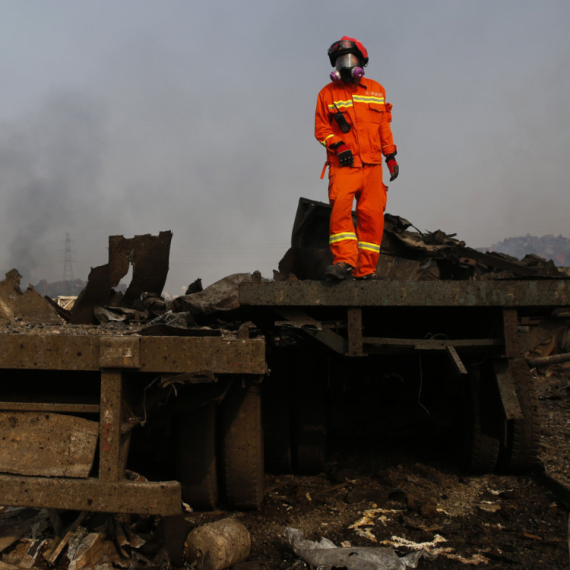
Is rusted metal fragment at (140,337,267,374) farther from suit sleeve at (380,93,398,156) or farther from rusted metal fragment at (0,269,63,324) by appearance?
suit sleeve at (380,93,398,156)

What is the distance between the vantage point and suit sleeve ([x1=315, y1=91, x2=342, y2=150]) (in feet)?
13.2

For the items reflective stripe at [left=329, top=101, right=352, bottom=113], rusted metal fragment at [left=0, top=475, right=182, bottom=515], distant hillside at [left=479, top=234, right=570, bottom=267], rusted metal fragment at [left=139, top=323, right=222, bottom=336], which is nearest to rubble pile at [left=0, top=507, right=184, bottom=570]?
rusted metal fragment at [left=0, top=475, right=182, bottom=515]

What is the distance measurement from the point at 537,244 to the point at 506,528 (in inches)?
2072

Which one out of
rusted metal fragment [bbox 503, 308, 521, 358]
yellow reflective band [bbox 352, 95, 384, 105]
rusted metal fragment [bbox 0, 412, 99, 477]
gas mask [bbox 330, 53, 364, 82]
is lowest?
rusted metal fragment [bbox 0, 412, 99, 477]


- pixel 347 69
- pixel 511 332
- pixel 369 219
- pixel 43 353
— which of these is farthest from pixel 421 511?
pixel 347 69

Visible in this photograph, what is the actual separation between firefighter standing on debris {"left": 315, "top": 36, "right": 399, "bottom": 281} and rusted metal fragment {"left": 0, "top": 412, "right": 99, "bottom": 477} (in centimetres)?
199

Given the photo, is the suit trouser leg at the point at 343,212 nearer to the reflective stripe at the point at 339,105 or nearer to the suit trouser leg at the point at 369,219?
the suit trouser leg at the point at 369,219

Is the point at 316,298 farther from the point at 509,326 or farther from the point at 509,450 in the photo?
the point at 509,450

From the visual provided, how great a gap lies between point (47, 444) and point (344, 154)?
2.54 meters

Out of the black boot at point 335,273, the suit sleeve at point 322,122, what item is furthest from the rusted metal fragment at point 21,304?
the suit sleeve at point 322,122

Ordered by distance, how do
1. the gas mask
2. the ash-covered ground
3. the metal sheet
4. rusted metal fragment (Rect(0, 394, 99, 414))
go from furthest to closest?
the gas mask, the metal sheet, the ash-covered ground, rusted metal fragment (Rect(0, 394, 99, 414))

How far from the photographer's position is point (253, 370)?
97.6 inches

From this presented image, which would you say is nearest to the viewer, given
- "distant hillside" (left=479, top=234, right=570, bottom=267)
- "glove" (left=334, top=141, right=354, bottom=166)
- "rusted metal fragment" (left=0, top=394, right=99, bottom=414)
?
"rusted metal fragment" (left=0, top=394, right=99, bottom=414)

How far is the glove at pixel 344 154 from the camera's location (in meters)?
3.83
